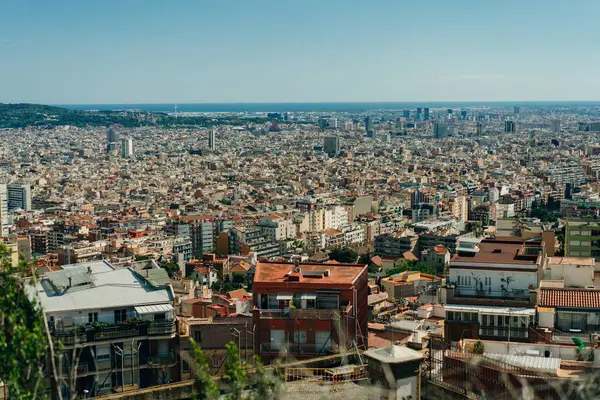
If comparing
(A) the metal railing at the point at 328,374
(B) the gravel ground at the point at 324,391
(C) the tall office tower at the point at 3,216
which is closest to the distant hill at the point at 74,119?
(C) the tall office tower at the point at 3,216

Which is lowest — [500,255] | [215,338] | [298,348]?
[215,338]

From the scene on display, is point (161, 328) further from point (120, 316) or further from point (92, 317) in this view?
point (92, 317)

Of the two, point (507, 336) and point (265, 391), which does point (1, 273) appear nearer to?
point (265, 391)

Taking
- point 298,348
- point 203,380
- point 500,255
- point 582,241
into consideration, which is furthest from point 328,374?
point 582,241

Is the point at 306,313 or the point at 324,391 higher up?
the point at 324,391

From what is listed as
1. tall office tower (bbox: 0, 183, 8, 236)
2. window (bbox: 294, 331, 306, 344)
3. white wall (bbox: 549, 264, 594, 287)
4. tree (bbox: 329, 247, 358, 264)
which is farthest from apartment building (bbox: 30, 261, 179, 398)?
tree (bbox: 329, 247, 358, 264)

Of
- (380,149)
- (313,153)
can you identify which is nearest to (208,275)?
(313,153)
